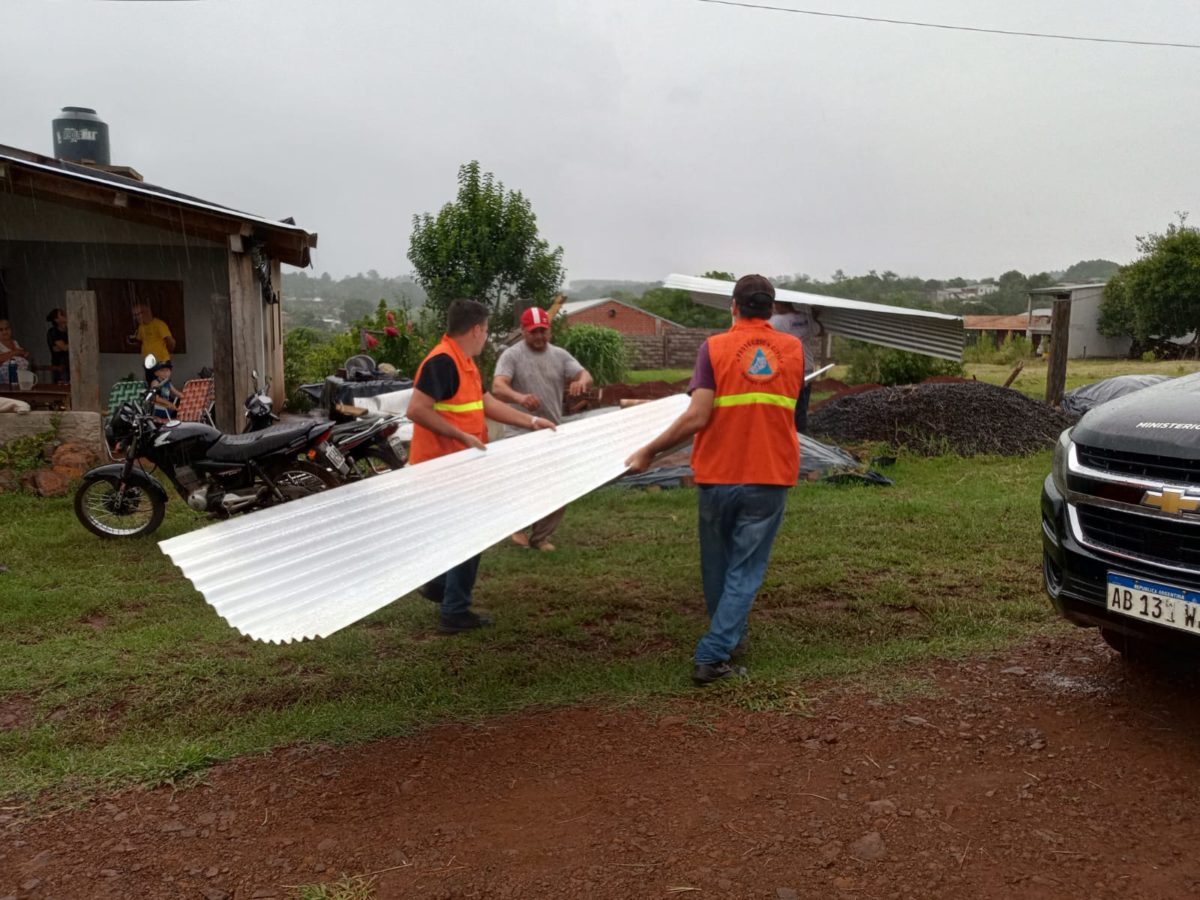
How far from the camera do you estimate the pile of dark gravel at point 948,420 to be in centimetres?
1048

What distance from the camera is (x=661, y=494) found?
8.20m

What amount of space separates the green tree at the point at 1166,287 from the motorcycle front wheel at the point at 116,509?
41.2 m

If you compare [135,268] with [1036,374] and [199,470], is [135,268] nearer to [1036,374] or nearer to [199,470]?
[199,470]

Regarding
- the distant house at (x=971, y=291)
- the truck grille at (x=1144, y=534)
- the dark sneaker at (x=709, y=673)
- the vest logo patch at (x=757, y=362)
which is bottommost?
the dark sneaker at (x=709, y=673)

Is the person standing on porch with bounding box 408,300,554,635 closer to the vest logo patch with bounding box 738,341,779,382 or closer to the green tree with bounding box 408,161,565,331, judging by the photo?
the vest logo patch with bounding box 738,341,779,382

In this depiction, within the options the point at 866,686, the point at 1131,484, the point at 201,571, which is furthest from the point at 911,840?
the point at 201,571

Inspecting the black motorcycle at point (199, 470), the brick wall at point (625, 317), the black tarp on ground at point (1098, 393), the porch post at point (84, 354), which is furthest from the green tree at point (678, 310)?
the black motorcycle at point (199, 470)

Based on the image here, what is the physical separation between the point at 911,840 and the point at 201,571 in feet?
8.42

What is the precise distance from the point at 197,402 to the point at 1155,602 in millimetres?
9391

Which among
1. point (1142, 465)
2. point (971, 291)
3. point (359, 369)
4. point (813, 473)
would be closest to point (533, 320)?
point (813, 473)

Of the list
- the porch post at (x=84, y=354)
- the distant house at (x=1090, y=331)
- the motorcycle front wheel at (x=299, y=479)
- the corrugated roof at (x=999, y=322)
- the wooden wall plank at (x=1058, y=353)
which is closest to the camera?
the motorcycle front wheel at (x=299, y=479)

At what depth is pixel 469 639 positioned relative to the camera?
15.7 ft

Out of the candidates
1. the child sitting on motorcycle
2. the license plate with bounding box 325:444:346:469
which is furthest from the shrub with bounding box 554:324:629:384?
the license plate with bounding box 325:444:346:469

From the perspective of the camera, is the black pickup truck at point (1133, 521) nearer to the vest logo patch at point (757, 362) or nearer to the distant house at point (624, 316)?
the vest logo patch at point (757, 362)
